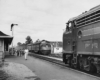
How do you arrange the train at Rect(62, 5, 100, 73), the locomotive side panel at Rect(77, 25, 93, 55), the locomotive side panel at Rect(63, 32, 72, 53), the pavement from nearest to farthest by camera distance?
the pavement < the train at Rect(62, 5, 100, 73) < the locomotive side panel at Rect(77, 25, 93, 55) < the locomotive side panel at Rect(63, 32, 72, 53)

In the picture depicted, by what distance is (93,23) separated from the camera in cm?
1251

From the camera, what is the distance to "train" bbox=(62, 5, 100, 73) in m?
12.1

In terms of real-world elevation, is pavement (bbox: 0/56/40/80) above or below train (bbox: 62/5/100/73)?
below

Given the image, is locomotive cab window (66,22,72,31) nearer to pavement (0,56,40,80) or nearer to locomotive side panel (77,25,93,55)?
locomotive side panel (77,25,93,55)

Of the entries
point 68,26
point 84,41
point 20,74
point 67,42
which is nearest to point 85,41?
point 84,41

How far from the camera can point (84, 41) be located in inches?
539

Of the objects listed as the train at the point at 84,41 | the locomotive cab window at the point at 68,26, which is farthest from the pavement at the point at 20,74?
the locomotive cab window at the point at 68,26

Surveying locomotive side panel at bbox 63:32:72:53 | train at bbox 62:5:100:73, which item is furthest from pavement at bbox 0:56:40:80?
locomotive side panel at bbox 63:32:72:53

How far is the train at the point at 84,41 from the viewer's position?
1207cm

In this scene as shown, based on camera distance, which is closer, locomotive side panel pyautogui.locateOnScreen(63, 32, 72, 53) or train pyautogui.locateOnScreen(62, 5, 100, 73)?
train pyautogui.locateOnScreen(62, 5, 100, 73)

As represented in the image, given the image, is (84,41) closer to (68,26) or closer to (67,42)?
(67,42)

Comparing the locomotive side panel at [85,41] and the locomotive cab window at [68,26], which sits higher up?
the locomotive cab window at [68,26]

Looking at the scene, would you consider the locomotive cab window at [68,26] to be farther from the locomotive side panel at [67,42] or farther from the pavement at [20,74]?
the pavement at [20,74]

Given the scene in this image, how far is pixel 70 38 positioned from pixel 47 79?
6692mm
